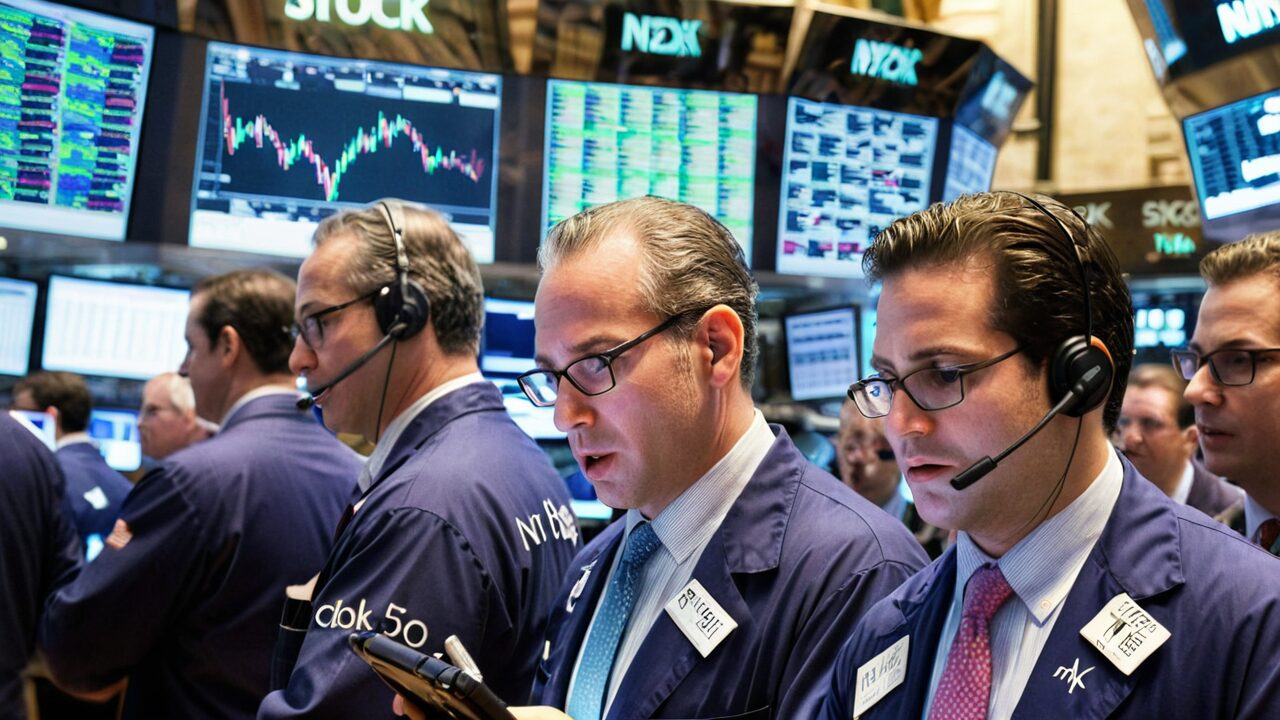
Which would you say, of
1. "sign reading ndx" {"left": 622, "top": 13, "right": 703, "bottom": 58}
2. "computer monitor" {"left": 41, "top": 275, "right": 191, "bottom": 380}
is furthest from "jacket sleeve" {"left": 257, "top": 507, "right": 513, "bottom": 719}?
"sign reading ndx" {"left": 622, "top": 13, "right": 703, "bottom": 58}

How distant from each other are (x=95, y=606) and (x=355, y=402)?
27.6 inches

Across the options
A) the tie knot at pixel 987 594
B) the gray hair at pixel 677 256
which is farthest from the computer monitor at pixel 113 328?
the tie knot at pixel 987 594

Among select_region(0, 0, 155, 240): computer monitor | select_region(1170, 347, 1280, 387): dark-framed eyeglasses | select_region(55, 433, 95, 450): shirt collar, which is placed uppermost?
select_region(0, 0, 155, 240): computer monitor

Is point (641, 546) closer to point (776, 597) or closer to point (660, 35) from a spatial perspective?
point (776, 597)

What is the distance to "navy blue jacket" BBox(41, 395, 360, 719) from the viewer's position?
8.27 feet

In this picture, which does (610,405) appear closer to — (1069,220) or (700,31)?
Answer: (1069,220)

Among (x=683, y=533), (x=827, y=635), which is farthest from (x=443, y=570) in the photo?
(x=827, y=635)

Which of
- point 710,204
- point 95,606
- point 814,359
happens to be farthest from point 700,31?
point 95,606

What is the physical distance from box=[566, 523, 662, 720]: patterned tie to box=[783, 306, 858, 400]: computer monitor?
3.23 metres

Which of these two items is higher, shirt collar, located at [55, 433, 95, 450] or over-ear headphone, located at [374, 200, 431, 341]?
over-ear headphone, located at [374, 200, 431, 341]

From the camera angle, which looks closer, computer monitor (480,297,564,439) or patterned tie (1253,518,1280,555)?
patterned tie (1253,518,1280,555)

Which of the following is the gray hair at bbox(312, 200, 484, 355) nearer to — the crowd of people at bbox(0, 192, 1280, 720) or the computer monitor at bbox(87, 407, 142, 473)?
the crowd of people at bbox(0, 192, 1280, 720)

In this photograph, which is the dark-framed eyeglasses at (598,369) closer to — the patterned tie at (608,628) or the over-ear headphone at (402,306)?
the patterned tie at (608,628)

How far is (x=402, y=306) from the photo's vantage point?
2365 mm
